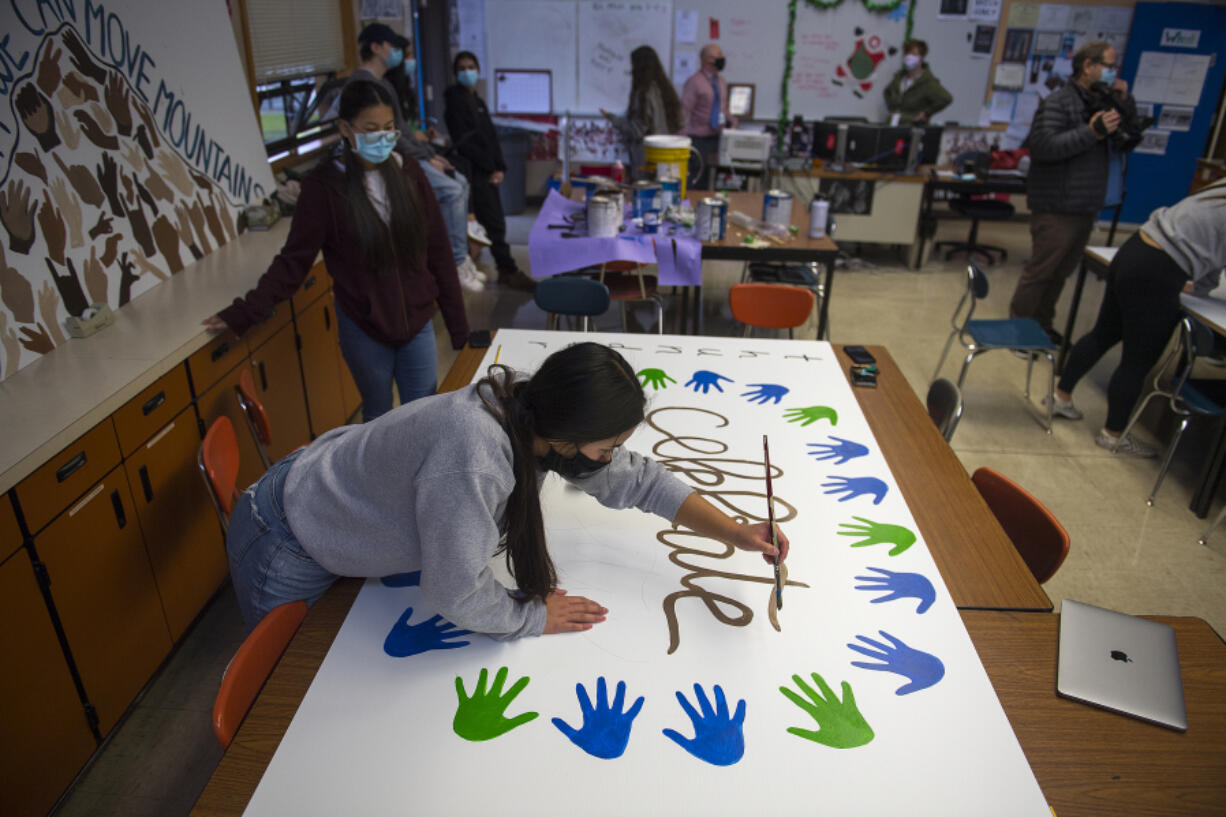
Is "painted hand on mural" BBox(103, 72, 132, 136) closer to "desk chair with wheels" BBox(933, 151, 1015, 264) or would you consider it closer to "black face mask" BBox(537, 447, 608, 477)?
"black face mask" BBox(537, 447, 608, 477)

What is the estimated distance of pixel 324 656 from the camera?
1.26 m

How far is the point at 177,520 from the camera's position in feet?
6.93

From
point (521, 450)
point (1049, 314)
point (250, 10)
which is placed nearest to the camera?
point (521, 450)

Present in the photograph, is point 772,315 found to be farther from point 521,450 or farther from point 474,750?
point 474,750

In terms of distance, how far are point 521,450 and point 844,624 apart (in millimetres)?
660

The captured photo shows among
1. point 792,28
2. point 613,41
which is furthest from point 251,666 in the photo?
point 792,28

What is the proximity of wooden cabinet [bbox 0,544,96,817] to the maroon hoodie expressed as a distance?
3.07 feet

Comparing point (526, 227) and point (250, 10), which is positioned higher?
point (250, 10)

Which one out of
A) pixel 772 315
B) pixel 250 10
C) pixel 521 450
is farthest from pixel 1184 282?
pixel 250 10

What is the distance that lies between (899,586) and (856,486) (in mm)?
349

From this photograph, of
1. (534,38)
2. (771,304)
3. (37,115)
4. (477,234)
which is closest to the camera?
(37,115)

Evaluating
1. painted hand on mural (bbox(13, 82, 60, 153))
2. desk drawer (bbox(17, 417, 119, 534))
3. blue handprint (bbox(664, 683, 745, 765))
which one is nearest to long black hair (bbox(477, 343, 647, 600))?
blue handprint (bbox(664, 683, 745, 765))

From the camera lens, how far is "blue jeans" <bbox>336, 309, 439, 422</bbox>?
2406 millimetres

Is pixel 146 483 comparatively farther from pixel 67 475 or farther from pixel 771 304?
pixel 771 304
